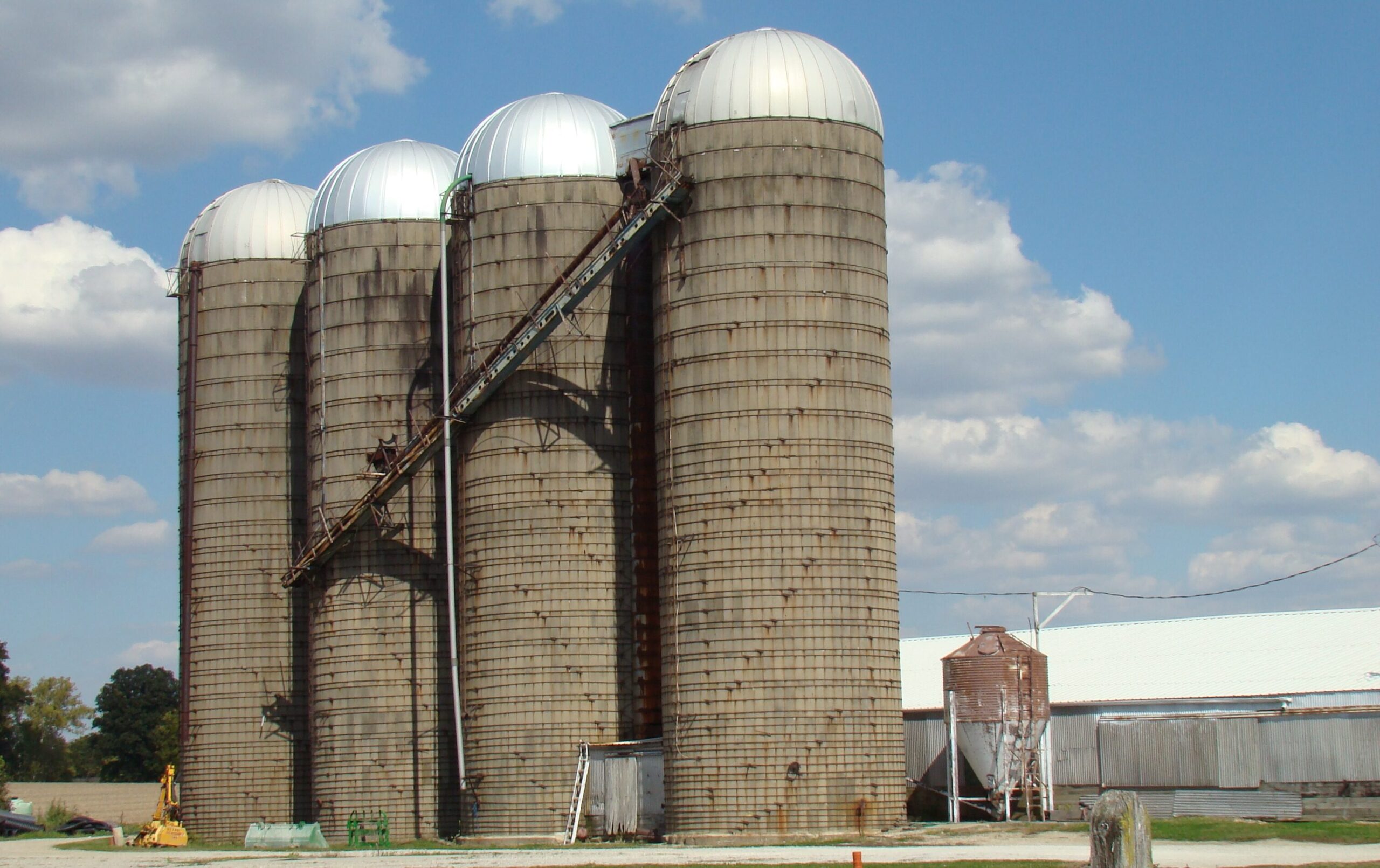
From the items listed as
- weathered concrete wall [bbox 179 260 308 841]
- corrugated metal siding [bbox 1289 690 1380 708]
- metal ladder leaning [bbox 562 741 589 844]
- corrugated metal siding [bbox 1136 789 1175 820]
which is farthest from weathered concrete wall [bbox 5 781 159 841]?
corrugated metal siding [bbox 1289 690 1380 708]

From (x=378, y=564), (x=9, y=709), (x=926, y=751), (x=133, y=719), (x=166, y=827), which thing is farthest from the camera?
(x=133, y=719)

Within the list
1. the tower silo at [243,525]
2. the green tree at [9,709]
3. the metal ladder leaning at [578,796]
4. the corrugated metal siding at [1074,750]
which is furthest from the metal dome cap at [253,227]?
the green tree at [9,709]

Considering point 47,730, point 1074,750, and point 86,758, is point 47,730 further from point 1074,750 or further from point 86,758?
point 1074,750

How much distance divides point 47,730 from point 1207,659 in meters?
104

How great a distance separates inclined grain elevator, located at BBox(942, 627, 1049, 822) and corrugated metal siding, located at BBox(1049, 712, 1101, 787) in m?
0.69

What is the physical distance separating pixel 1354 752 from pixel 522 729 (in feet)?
75.1

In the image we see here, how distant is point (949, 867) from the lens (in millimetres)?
32812

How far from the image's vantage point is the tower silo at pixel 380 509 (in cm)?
5531

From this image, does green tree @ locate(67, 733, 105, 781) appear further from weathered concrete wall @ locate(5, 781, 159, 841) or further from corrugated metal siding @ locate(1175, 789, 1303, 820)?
corrugated metal siding @ locate(1175, 789, 1303, 820)

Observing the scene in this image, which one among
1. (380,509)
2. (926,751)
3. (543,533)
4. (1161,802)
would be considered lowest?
(1161,802)

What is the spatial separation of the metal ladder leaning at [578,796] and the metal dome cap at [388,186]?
62.1 feet

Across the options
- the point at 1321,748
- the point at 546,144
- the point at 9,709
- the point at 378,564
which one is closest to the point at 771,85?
the point at 546,144

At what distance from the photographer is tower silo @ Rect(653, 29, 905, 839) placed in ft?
151

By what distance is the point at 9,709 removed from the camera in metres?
124
